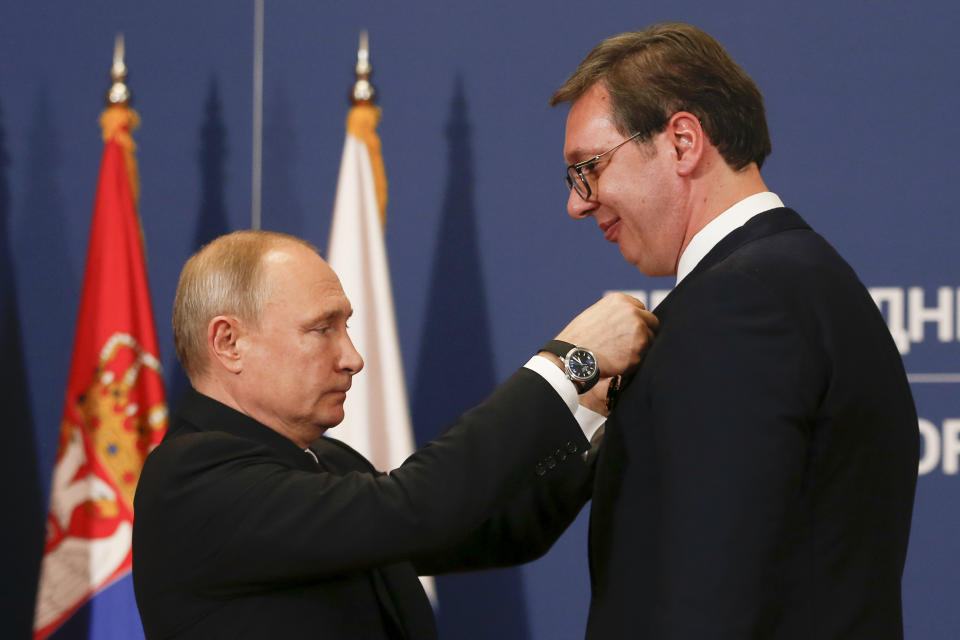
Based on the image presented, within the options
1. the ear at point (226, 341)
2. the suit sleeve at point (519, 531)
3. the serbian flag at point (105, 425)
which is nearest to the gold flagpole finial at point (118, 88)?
the serbian flag at point (105, 425)

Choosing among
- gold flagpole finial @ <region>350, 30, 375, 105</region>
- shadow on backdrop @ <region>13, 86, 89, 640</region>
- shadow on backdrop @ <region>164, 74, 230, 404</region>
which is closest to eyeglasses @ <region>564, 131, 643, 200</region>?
gold flagpole finial @ <region>350, 30, 375, 105</region>

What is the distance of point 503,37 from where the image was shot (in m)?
3.53

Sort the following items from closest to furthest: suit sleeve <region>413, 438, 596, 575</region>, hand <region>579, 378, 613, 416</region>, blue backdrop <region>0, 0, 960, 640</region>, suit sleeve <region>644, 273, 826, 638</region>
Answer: suit sleeve <region>644, 273, 826, 638</region>
hand <region>579, 378, 613, 416</region>
suit sleeve <region>413, 438, 596, 575</region>
blue backdrop <region>0, 0, 960, 640</region>

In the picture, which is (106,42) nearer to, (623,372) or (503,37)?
(503,37)

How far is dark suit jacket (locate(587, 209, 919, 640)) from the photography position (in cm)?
122

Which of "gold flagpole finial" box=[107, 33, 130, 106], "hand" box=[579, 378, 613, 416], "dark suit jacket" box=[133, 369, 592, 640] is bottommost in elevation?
"dark suit jacket" box=[133, 369, 592, 640]

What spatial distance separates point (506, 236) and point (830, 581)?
2.26 metres

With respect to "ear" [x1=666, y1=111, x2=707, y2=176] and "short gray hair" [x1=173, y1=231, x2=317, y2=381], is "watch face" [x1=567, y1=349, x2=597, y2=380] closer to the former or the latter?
"ear" [x1=666, y1=111, x2=707, y2=176]

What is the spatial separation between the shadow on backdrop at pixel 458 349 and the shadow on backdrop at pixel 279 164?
1.87 feet

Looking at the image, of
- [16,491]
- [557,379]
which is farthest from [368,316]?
[557,379]

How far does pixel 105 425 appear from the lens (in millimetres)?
3365

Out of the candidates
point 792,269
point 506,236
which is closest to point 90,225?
point 506,236

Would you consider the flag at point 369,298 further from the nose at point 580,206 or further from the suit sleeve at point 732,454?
the suit sleeve at point 732,454

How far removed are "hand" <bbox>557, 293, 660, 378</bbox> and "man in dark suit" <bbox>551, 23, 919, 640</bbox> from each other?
0.04 metres
